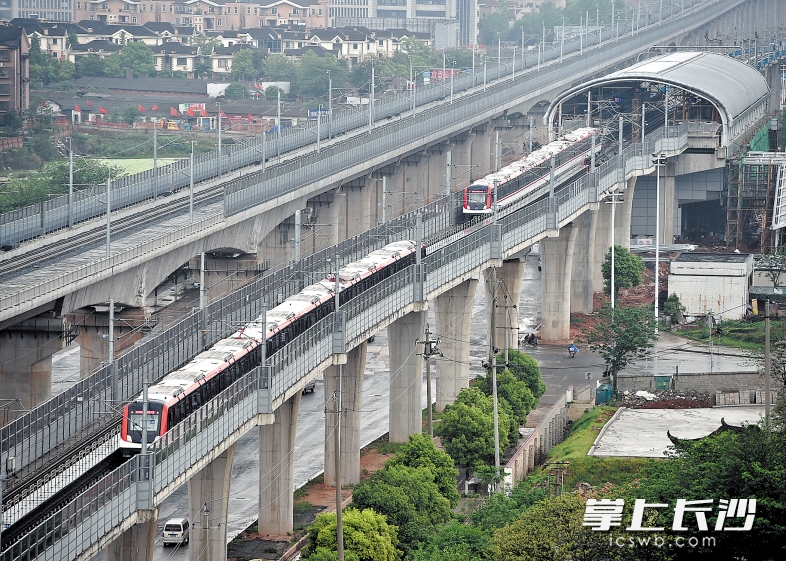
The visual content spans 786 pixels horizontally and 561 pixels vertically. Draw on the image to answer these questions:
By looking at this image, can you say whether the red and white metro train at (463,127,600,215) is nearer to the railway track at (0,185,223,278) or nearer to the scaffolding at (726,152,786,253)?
the scaffolding at (726,152,786,253)

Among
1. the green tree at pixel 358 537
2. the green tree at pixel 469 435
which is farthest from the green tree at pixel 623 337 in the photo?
Result: the green tree at pixel 358 537

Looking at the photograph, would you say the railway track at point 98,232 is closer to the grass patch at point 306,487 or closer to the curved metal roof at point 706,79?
the grass patch at point 306,487

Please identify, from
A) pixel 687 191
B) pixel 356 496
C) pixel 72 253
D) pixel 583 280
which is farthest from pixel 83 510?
pixel 687 191

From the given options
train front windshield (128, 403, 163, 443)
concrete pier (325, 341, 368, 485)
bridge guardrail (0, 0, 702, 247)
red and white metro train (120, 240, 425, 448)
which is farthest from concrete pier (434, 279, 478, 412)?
train front windshield (128, 403, 163, 443)

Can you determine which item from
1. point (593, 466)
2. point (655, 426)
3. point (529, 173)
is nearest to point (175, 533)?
point (593, 466)

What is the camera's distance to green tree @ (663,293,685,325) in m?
106

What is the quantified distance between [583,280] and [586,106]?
24684 mm

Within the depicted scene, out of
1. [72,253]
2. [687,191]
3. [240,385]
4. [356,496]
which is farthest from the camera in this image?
[687,191]

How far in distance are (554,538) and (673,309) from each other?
57894 mm

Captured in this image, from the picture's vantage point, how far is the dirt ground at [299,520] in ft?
209

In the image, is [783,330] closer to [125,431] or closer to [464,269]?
[464,269]

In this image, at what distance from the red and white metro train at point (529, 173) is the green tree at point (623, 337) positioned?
10.1 m

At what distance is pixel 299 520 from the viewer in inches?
2685

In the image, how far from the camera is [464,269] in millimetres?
81625
